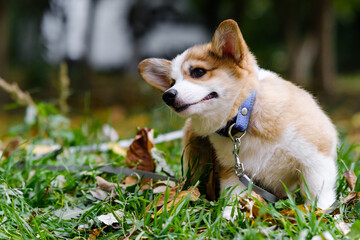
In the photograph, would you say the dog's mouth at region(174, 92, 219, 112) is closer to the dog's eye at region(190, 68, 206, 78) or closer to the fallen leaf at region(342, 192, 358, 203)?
the dog's eye at region(190, 68, 206, 78)

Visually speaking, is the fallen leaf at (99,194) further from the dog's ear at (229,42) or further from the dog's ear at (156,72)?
the dog's ear at (229,42)

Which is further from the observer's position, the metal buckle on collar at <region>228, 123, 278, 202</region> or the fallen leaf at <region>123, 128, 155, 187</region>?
the fallen leaf at <region>123, 128, 155, 187</region>

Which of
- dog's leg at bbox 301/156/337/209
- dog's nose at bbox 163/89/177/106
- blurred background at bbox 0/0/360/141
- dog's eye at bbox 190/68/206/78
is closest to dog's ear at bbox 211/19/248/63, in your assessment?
dog's eye at bbox 190/68/206/78

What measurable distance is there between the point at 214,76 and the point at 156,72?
1.64ft

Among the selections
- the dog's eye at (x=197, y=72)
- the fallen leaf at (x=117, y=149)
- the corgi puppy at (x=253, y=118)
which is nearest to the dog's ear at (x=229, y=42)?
the corgi puppy at (x=253, y=118)

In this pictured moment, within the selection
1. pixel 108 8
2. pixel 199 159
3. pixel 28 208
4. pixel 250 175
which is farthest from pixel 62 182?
pixel 108 8

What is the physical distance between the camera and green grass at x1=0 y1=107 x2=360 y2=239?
186 centimetres

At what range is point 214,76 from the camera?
229cm

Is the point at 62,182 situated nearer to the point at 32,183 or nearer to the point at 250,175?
the point at 32,183

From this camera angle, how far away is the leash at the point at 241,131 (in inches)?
85.0

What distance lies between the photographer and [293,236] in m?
1.76

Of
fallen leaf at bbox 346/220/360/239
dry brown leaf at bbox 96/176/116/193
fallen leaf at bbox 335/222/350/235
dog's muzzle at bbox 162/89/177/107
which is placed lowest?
dry brown leaf at bbox 96/176/116/193

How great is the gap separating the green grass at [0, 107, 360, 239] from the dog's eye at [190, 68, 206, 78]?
72 cm

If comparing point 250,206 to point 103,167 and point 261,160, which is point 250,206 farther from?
point 103,167
